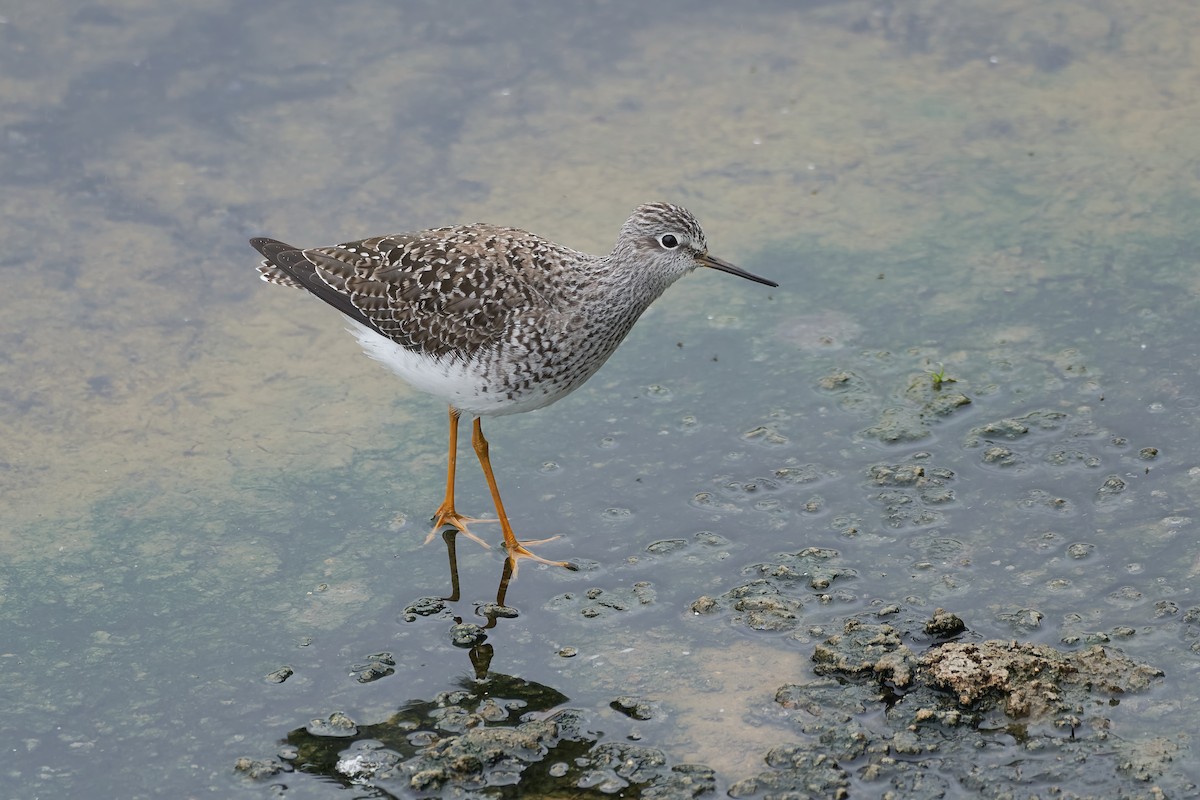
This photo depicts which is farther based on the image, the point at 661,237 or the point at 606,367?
the point at 606,367

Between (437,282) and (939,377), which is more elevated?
(437,282)

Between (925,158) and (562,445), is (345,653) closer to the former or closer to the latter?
(562,445)

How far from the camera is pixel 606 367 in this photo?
8.22m

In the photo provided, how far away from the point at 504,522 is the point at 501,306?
1.06 meters

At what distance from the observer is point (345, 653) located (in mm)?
6328

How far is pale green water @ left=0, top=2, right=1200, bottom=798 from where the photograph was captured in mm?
6211

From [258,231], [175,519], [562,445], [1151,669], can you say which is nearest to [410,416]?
[562,445]

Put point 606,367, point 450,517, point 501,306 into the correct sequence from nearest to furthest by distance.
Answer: point 501,306, point 450,517, point 606,367

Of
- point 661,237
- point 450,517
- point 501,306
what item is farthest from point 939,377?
point 450,517

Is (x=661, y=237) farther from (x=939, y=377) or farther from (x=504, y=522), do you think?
(x=939, y=377)

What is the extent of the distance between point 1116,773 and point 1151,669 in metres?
0.65

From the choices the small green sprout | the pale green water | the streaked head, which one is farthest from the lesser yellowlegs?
the small green sprout

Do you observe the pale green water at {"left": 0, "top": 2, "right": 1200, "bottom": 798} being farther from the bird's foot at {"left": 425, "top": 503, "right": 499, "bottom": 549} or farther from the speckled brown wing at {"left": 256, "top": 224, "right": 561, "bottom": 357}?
the speckled brown wing at {"left": 256, "top": 224, "right": 561, "bottom": 357}

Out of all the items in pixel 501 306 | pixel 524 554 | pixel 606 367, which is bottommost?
pixel 524 554
